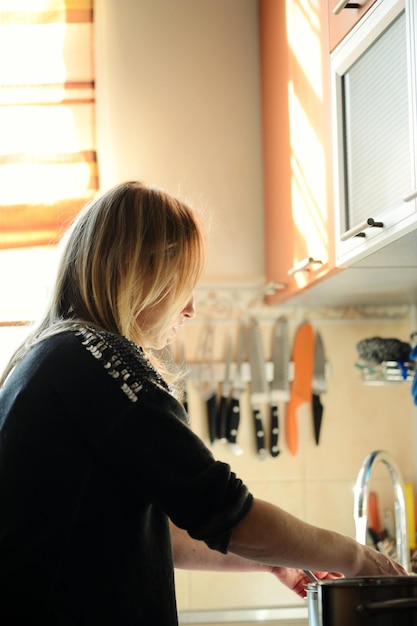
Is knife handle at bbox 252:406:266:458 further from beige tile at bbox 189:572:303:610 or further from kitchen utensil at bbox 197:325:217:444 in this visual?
beige tile at bbox 189:572:303:610

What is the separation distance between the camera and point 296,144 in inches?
85.4

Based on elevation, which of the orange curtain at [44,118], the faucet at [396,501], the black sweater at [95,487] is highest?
the orange curtain at [44,118]

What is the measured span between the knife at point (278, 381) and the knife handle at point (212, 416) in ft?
0.50

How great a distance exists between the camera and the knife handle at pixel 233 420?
2.41 meters

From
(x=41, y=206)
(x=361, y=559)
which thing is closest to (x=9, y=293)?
(x=41, y=206)

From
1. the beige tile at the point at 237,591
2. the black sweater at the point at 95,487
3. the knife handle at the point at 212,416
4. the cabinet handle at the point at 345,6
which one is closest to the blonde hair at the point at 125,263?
the black sweater at the point at 95,487

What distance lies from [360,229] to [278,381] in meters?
0.94

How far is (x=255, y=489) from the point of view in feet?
Result: 7.97

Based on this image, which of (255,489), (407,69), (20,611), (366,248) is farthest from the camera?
(255,489)

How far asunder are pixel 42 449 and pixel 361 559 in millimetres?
408

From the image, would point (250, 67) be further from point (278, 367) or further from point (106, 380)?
point (106, 380)

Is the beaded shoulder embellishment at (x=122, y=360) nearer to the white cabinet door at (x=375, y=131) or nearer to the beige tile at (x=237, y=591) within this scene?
the white cabinet door at (x=375, y=131)

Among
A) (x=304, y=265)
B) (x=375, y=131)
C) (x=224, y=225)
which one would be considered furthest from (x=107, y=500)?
(x=224, y=225)

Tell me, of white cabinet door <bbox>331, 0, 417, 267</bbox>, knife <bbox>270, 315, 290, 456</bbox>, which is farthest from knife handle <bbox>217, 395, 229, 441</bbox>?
white cabinet door <bbox>331, 0, 417, 267</bbox>
